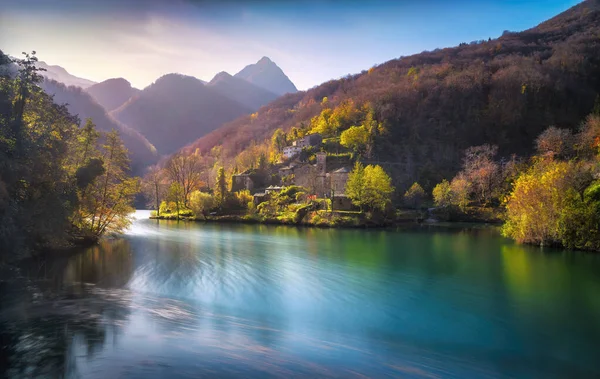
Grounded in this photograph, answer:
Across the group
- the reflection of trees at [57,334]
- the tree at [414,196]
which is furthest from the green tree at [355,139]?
the reflection of trees at [57,334]

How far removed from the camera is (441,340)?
446 inches

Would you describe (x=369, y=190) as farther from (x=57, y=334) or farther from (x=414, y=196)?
(x=57, y=334)

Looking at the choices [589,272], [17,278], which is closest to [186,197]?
[17,278]

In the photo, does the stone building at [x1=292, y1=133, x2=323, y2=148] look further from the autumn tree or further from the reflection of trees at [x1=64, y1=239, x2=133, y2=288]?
the reflection of trees at [x1=64, y1=239, x2=133, y2=288]

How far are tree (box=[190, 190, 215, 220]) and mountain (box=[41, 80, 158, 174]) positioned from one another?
100799mm

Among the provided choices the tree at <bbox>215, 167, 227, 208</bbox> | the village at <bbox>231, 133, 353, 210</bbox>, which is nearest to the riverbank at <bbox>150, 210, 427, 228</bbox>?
the tree at <bbox>215, 167, 227, 208</bbox>

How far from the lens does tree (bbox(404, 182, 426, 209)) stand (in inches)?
2598

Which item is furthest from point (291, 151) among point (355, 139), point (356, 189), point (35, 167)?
point (35, 167)

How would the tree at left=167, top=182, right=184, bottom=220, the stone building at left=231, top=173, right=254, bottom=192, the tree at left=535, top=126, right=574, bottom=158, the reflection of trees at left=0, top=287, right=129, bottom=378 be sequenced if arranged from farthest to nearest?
the stone building at left=231, top=173, right=254, bottom=192 < the tree at left=167, top=182, right=184, bottom=220 < the tree at left=535, top=126, right=574, bottom=158 < the reflection of trees at left=0, top=287, right=129, bottom=378

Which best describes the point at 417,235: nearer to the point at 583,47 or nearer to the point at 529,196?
the point at 529,196

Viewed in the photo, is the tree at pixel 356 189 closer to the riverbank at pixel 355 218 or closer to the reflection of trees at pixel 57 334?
the riverbank at pixel 355 218

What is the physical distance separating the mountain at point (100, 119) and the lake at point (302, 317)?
143 meters

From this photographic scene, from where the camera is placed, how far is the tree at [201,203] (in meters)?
60.4

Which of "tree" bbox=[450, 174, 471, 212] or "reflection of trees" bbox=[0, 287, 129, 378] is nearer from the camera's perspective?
"reflection of trees" bbox=[0, 287, 129, 378]
